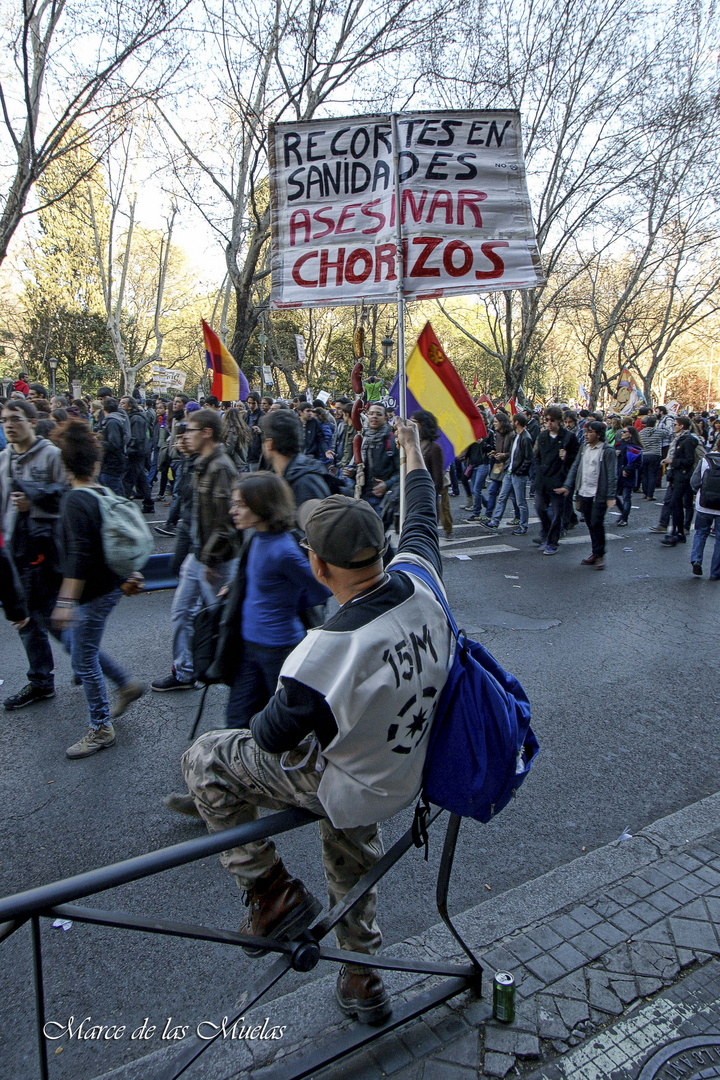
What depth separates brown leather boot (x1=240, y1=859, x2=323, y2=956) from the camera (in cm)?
198

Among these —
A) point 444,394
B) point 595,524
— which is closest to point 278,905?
point 444,394

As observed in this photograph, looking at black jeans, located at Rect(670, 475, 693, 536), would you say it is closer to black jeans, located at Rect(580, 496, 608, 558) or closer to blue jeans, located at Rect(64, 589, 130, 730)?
black jeans, located at Rect(580, 496, 608, 558)

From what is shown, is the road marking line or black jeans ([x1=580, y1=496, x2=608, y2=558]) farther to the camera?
the road marking line

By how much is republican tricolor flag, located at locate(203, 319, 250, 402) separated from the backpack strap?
8203 millimetres

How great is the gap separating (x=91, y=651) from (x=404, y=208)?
3083 mm

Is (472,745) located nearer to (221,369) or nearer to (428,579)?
(428,579)

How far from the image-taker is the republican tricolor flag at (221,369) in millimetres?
9781

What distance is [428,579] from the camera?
2107 mm

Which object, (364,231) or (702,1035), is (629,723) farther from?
(364,231)

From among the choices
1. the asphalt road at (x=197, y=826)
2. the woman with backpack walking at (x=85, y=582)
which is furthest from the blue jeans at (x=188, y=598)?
the woman with backpack walking at (x=85, y=582)

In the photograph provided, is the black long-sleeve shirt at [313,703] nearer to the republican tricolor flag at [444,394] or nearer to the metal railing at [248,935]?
the metal railing at [248,935]

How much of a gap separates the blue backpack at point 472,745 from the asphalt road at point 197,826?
3.74 ft

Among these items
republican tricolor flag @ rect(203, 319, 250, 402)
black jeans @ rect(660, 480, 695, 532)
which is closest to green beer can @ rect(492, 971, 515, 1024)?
→ republican tricolor flag @ rect(203, 319, 250, 402)

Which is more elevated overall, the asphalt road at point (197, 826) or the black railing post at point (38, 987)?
the black railing post at point (38, 987)
